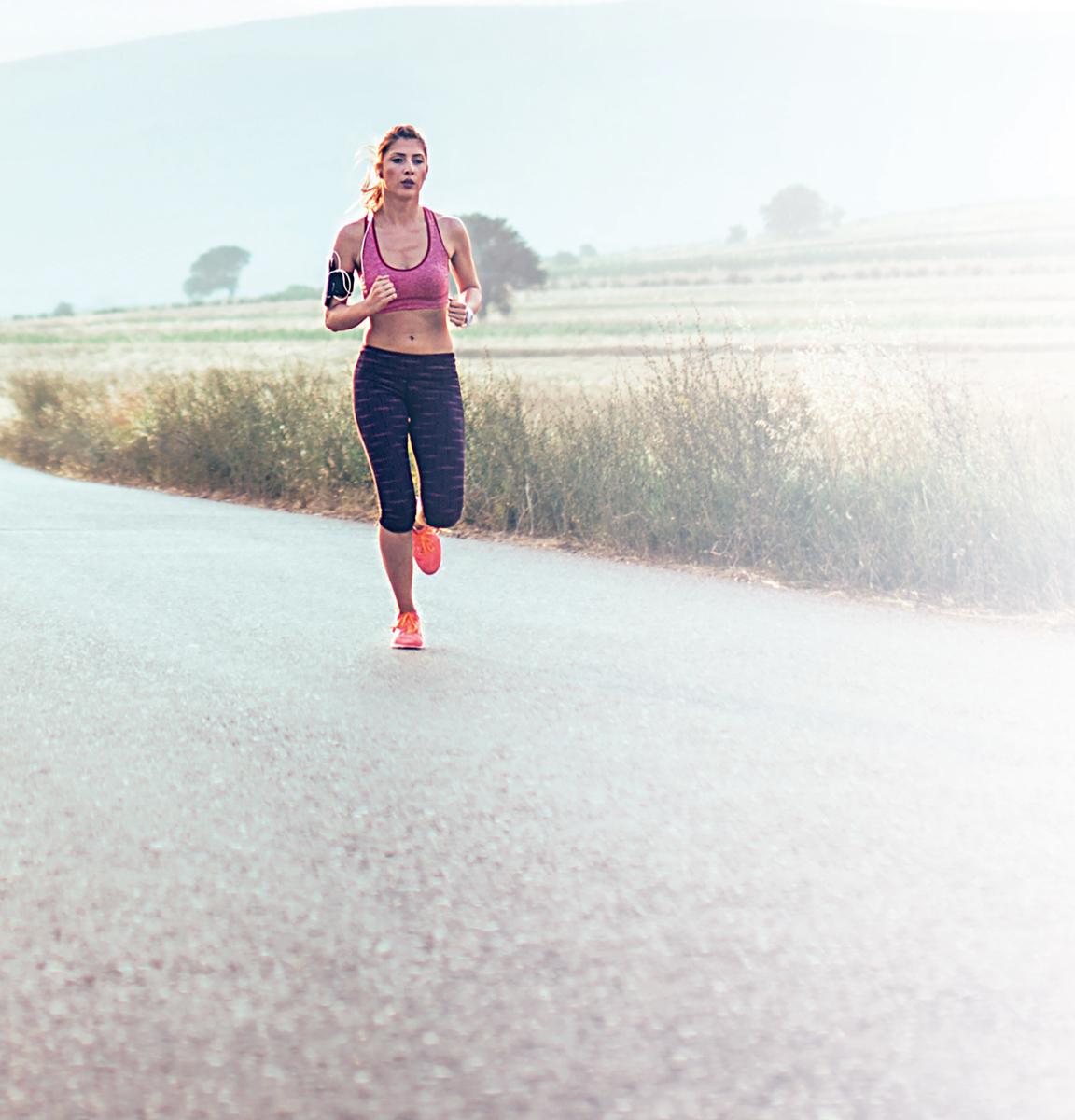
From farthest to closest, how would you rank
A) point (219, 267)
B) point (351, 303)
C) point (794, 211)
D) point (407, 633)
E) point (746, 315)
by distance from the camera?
point (219, 267), point (794, 211), point (746, 315), point (407, 633), point (351, 303)

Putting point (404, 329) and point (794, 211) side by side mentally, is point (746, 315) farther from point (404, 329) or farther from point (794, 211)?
point (794, 211)

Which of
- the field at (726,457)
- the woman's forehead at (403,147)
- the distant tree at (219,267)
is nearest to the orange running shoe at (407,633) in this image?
the woman's forehead at (403,147)

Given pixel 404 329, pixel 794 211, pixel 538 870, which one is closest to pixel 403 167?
pixel 404 329

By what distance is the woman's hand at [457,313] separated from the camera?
19.6 ft

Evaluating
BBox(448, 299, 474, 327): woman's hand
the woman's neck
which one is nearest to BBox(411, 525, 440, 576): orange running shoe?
BBox(448, 299, 474, 327): woman's hand

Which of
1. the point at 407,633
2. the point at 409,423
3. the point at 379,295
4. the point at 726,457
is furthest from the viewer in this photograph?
the point at 726,457

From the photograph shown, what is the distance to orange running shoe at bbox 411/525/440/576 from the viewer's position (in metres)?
6.63

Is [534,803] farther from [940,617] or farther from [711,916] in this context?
[940,617]

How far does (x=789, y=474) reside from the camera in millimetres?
9430

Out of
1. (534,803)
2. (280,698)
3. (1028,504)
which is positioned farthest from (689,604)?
(534,803)

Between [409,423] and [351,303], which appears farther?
[409,423]

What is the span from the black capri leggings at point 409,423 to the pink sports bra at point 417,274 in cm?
22

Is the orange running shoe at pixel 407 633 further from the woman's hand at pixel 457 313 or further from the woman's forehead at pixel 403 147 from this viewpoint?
the woman's forehead at pixel 403 147

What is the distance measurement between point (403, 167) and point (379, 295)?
543 mm
